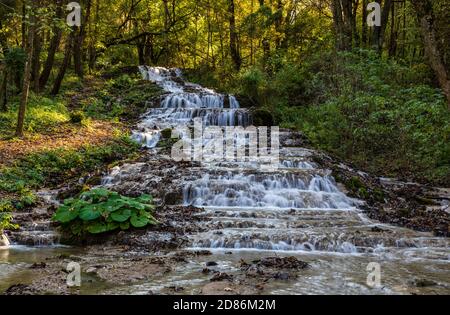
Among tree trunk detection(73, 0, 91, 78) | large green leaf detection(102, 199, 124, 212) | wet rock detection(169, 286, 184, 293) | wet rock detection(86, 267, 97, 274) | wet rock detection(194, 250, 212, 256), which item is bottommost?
wet rock detection(194, 250, 212, 256)

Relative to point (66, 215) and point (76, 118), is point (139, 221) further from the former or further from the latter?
point (76, 118)

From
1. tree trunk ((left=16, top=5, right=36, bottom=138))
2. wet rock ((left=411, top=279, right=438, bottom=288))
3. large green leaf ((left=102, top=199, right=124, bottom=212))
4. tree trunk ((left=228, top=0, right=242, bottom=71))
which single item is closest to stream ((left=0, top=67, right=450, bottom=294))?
wet rock ((left=411, top=279, right=438, bottom=288))

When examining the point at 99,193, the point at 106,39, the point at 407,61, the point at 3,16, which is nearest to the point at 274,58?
the point at 407,61

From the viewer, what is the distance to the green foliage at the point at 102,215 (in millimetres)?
8812

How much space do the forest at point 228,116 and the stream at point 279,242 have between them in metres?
0.08

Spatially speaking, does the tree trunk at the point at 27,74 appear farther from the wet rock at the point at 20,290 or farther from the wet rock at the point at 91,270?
the wet rock at the point at 20,290

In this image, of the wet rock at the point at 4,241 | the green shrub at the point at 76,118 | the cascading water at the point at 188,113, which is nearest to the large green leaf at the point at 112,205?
the wet rock at the point at 4,241

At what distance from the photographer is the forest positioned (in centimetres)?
936

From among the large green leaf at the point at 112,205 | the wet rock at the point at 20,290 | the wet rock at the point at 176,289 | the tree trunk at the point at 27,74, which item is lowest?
the wet rock at the point at 176,289

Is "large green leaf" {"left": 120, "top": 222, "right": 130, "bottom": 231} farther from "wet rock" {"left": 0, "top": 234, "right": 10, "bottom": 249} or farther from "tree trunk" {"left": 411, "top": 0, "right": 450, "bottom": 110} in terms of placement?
"tree trunk" {"left": 411, "top": 0, "right": 450, "bottom": 110}

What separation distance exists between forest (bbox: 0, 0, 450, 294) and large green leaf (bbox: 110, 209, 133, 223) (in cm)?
3

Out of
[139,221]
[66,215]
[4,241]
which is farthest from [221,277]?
[4,241]

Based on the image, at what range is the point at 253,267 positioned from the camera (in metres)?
6.98

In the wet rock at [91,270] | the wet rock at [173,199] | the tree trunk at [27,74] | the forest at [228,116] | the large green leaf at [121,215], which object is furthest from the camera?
the tree trunk at [27,74]
